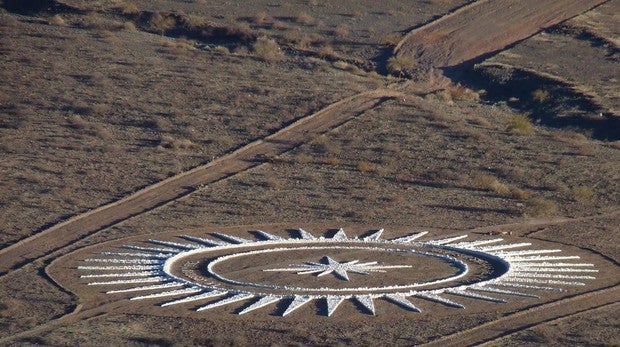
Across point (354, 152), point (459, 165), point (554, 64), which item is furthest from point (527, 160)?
point (554, 64)

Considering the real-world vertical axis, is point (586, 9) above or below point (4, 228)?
above

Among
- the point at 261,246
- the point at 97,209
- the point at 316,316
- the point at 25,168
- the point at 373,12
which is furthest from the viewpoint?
the point at 373,12

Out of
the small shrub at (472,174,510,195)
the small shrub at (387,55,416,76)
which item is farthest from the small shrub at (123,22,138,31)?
the small shrub at (472,174,510,195)

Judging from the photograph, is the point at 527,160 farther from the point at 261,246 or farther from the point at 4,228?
the point at 4,228

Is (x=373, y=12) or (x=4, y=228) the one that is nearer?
(x=4, y=228)

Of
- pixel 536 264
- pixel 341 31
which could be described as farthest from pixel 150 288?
pixel 341 31

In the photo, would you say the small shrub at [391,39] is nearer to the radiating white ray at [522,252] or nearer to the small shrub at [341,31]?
the small shrub at [341,31]
